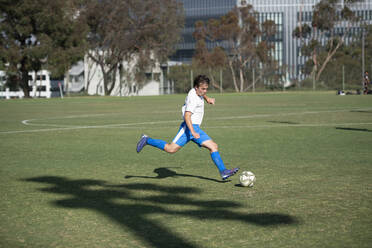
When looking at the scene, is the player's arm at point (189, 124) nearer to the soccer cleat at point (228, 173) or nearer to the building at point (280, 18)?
the soccer cleat at point (228, 173)

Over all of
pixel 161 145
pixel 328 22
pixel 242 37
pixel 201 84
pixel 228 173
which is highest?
pixel 328 22

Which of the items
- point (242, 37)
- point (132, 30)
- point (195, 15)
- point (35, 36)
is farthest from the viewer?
point (195, 15)

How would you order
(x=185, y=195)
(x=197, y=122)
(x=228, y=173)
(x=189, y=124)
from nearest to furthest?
(x=185, y=195) < (x=228, y=173) < (x=189, y=124) < (x=197, y=122)

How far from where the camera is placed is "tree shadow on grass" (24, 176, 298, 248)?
503 cm

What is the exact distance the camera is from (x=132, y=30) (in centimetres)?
6469

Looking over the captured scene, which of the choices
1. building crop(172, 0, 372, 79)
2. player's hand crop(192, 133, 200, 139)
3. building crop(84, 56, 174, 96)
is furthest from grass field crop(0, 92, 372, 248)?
building crop(172, 0, 372, 79)

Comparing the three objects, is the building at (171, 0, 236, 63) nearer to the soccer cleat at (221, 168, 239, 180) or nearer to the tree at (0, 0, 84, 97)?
the tree at (0, 0, 84, 97)

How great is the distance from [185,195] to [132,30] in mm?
59428

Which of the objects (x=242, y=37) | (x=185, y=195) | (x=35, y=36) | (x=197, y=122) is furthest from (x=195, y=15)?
(x=185, y=195)

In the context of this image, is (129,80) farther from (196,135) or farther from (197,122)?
(196,135)

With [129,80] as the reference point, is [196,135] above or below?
below

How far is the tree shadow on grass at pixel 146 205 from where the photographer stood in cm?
503

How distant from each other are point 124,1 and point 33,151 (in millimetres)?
54085

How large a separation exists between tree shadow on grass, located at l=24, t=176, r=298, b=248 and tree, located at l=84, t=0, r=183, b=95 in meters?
56.9
